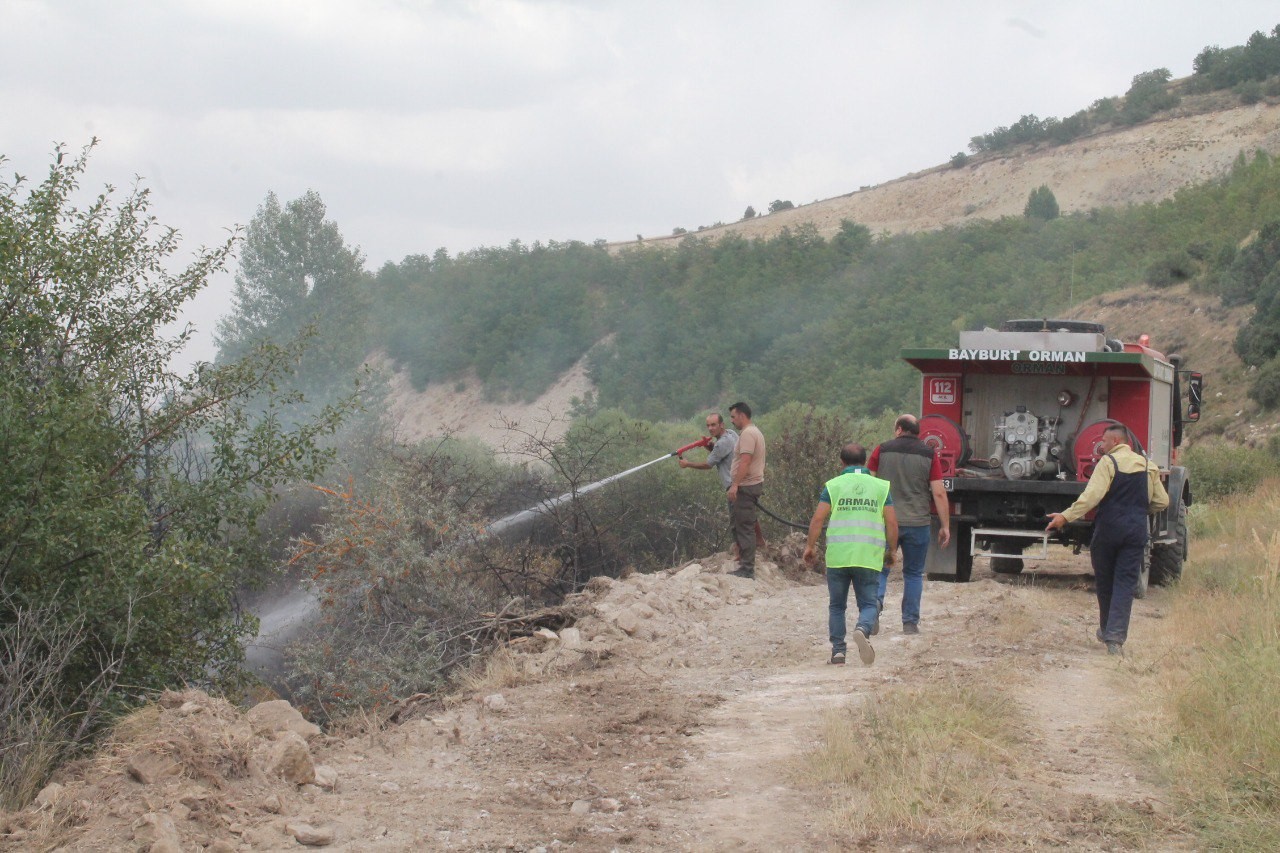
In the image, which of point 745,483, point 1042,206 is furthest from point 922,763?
point 1042,206

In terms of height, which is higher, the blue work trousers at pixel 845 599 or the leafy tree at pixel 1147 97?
the leafy tree at pixel 1147 97

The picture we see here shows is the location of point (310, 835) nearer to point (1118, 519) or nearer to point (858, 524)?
point (858, 524)

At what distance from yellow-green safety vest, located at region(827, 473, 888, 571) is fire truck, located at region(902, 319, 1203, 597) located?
380cm

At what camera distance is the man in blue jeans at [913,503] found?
997cm

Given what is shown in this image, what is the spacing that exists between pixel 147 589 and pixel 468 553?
159 inches

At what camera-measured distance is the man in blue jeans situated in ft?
32.7

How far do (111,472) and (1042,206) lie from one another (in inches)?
2271

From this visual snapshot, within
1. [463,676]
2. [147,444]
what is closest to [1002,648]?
[463,676]

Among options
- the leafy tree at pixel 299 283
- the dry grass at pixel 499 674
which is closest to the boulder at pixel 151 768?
the dry grass at pixel 499 674

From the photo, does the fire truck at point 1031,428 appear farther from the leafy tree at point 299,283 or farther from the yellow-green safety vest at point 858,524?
the leafy tree at point 299,283

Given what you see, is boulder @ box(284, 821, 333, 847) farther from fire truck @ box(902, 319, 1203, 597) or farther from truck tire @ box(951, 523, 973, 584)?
truck tire @ box(951, 523, 973, 584)

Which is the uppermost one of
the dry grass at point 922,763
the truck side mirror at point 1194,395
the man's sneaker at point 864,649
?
the truck side mirror at point 1194,395

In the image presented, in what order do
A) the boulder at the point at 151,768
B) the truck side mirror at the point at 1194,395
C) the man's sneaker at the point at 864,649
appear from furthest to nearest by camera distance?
the truck side mirror at the point at 1194,395
the man's sneaker at the point at 864,649
the boulder at the point at 151,768

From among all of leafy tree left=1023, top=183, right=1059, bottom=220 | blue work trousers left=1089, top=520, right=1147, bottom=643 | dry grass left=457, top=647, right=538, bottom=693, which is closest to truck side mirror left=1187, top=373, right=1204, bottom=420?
blue work trousers left=1089, top=520, right=1147, bottom=643
